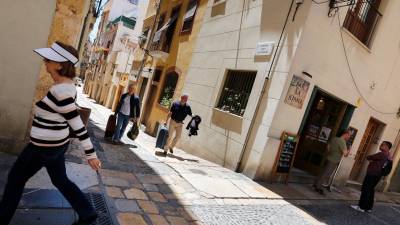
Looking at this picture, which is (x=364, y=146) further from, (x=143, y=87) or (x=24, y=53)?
(x=143, y=87)

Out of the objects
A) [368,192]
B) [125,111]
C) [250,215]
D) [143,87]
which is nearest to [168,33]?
[143,87]

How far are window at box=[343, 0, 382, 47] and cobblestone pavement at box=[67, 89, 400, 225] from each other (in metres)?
4.63

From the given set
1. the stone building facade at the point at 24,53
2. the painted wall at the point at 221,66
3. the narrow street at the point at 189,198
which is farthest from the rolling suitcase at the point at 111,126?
the stone building facade at the point at 24,53

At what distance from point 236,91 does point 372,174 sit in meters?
4.00

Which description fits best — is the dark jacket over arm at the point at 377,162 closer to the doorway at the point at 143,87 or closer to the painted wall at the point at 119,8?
the doorway at the point at 143,87

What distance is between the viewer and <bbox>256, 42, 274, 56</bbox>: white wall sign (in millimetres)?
8401

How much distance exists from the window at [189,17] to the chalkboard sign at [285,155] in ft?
24.3

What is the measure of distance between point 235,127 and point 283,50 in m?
2.33

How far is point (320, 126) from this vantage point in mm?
10078

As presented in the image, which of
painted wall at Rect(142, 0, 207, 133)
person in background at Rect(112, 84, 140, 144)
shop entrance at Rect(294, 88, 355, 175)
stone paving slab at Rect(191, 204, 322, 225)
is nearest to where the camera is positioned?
stone paving slab at Rect(191, 204, 322, 225)

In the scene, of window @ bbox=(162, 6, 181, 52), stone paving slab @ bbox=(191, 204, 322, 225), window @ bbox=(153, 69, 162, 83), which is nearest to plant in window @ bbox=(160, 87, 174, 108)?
window @ bbox=(153, 69, 162, 83)

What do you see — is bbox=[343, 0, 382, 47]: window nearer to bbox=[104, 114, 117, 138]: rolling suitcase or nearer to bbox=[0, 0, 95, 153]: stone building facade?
bbox=[104, 114, 117, 138]: rolling suitcase

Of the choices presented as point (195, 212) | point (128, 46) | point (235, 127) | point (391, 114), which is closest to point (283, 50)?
point (235, 127)

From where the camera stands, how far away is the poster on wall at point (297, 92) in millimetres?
7895
